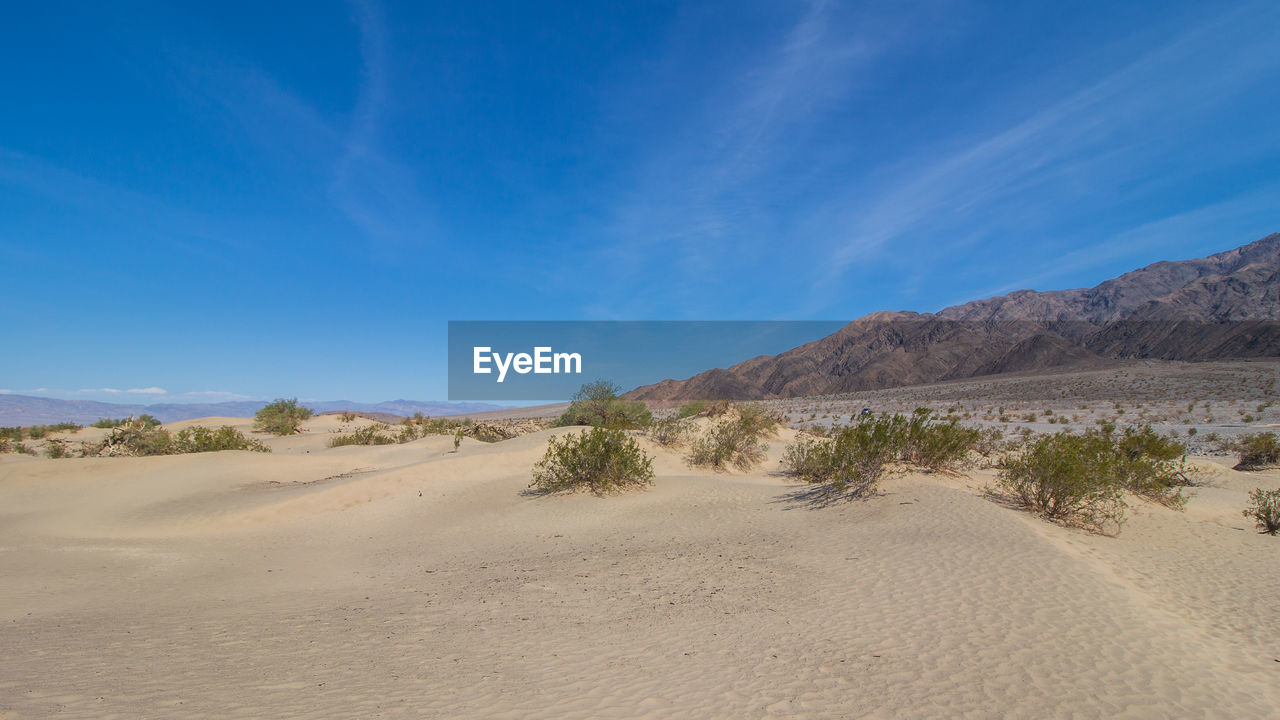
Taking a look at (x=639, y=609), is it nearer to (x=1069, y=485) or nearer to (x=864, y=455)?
(x=864, y=455)

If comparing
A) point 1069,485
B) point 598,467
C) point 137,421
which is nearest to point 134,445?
point 137,421

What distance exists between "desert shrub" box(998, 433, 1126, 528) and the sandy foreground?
1.84ft

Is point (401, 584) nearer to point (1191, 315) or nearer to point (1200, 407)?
point (1200, 407)

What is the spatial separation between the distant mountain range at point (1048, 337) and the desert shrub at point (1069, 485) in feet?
262

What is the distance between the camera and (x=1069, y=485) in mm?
9727

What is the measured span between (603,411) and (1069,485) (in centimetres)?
1820

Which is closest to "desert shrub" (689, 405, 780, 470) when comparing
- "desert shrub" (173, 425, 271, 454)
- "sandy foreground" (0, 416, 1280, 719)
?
"sandy foreground" (0, 416, 1280, 719)

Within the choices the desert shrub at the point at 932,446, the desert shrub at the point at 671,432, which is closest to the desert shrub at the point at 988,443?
the desert shrub at the point at 932,446

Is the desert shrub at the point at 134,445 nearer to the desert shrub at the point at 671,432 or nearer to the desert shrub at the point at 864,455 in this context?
the desert shrub at the point at 671,432

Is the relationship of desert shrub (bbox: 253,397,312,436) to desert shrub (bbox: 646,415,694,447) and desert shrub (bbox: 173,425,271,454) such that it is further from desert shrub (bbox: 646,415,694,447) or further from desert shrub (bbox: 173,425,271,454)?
desert shrub (bbox: 646,415,694,447)

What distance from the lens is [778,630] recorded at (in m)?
5.69

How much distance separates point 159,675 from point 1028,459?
12887mm

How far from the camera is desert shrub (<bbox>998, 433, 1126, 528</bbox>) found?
9.66m

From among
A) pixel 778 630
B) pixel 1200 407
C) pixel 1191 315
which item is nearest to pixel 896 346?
pixel 1191 315
